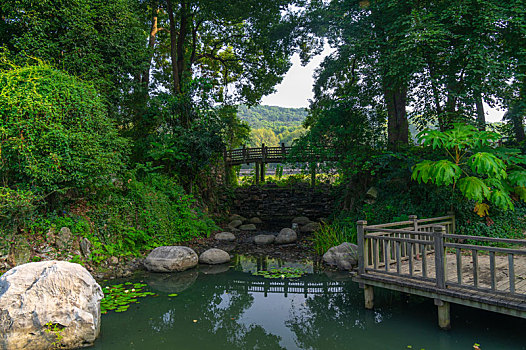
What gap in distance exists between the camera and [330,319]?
5152mm

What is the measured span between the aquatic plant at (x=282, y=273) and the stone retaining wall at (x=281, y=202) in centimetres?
819

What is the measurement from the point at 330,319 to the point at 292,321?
2.03ft

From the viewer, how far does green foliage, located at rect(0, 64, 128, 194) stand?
6602 millimetres

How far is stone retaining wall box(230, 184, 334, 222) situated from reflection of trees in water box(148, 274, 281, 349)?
9913 mm

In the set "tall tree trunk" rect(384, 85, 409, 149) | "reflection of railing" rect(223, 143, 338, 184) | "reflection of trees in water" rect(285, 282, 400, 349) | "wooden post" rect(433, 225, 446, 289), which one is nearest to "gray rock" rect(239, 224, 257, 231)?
"reflection of railing" rect(223, 143, 338, 184)

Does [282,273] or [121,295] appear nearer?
[121,295]

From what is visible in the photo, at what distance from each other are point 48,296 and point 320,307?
4.16 metres

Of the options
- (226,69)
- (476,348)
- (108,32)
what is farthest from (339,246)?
(226,69)

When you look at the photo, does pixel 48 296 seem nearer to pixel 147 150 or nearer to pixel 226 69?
pixel 147 150

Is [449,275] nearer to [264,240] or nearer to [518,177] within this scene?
[518,177]

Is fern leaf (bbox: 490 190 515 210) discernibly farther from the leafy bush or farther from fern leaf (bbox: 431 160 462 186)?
the leafy bush

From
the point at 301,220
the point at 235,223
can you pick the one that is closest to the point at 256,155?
the point at 301,220

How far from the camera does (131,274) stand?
7.65m

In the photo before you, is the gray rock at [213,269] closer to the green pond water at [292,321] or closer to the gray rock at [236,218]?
the green pond water at [292,321]
